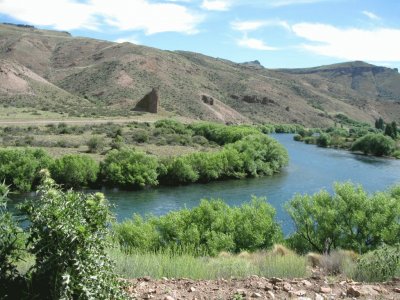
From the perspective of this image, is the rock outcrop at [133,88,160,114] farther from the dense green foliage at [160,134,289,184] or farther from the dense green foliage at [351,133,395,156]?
the dense green foliage at [351,133,395,156]

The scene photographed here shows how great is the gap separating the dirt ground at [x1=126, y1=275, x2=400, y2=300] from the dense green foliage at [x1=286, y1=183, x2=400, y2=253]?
60.9 ft

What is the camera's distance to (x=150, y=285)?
32.1 feet

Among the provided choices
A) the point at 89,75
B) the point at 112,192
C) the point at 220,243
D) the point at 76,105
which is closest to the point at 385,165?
the point at 112,192

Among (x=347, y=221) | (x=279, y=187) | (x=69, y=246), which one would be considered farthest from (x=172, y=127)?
(x=69, y=246)

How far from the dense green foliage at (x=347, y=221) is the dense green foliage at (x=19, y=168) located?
28.6 meters

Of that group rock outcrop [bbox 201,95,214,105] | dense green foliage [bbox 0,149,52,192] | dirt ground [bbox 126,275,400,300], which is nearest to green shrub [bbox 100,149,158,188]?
dense green foliage [bbox 0,149,52,192]

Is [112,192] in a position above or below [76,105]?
below

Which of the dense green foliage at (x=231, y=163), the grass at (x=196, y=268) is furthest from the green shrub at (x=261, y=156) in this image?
the grass at (x=196, y=268)

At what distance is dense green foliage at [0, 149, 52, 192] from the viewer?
48.8m

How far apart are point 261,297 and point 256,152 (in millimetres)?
63083

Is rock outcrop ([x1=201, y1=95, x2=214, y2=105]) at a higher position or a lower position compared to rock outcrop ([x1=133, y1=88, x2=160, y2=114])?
higher

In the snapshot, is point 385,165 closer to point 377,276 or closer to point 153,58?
point 377,276

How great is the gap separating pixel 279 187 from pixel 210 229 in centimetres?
2912

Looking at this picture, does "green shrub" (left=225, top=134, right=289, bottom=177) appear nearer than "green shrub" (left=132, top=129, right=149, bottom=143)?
Yes
